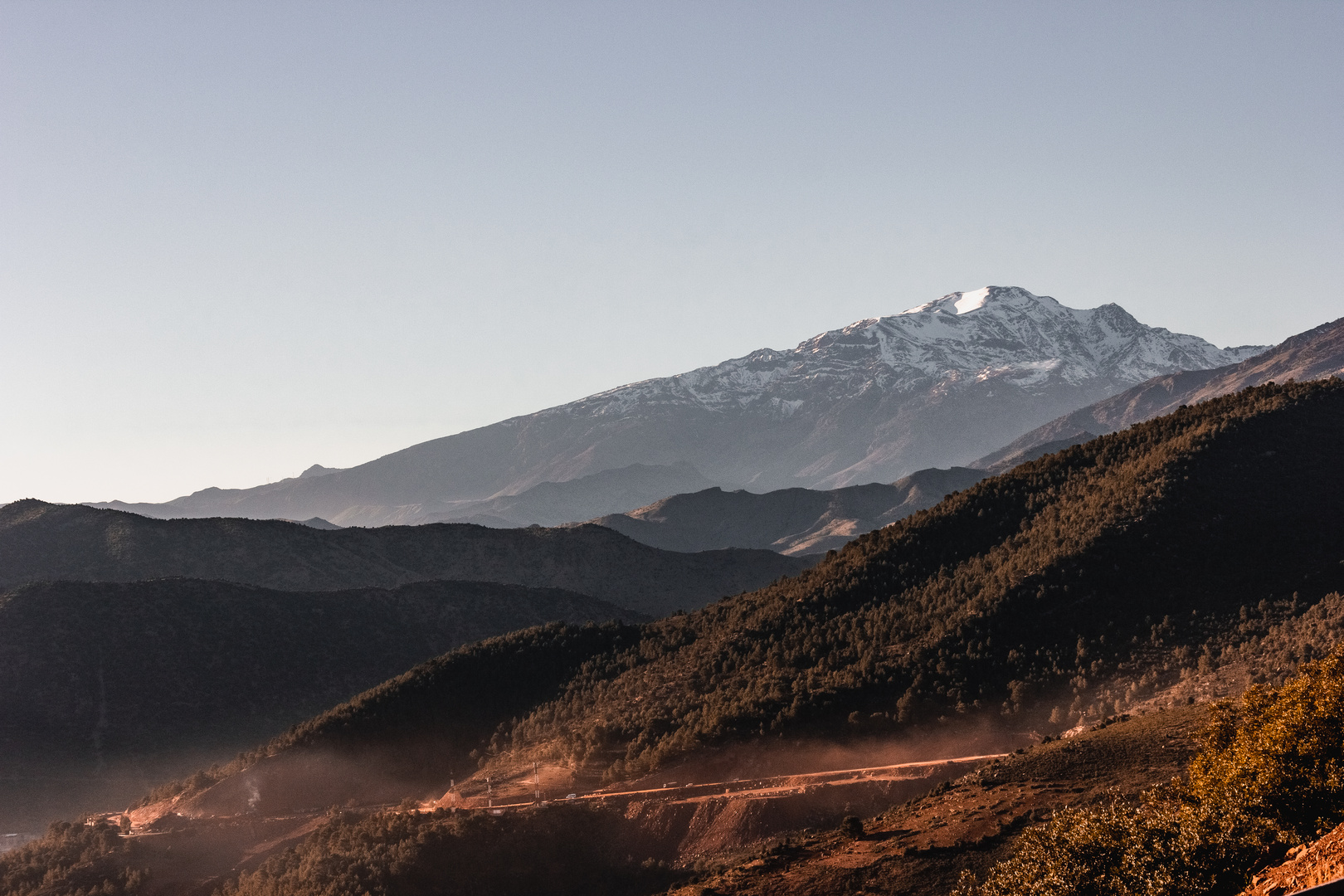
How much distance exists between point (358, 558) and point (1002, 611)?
121523 mm

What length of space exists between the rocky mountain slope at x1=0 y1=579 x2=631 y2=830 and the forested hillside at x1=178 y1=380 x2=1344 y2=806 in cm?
2416

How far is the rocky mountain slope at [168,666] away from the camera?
9156 centimetres

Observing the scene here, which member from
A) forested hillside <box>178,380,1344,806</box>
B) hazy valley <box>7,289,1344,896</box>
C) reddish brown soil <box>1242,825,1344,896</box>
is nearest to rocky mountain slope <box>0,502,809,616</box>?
hazy valley <box>7,289,1344,896</box>

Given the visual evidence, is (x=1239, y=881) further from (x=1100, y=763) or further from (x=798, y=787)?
(x=798, y=787)

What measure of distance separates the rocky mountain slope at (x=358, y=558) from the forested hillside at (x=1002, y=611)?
8143 cm

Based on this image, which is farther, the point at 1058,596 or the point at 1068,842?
the point at 1058,596

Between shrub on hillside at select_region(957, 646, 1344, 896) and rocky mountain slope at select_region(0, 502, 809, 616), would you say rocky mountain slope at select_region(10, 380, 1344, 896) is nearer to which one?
shrub on hillside at select_region(957, 646, 1344, 896)

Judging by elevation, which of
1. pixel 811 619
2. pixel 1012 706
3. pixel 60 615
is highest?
pixel 60 615

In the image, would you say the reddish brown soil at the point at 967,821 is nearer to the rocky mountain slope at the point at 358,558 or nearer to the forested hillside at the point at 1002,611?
Answer: the forested hillside at the point at 1002,611

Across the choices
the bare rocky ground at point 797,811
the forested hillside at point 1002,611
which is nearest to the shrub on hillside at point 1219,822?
the bare rocky ground at point 797,811

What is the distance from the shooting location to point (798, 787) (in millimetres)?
56250

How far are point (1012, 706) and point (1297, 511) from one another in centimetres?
Result: 2557

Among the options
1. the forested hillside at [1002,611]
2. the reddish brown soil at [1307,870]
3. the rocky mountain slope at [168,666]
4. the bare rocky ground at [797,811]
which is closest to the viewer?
the reddish brown soil at [1307,870]

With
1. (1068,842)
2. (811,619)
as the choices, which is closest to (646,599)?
(811,619)
